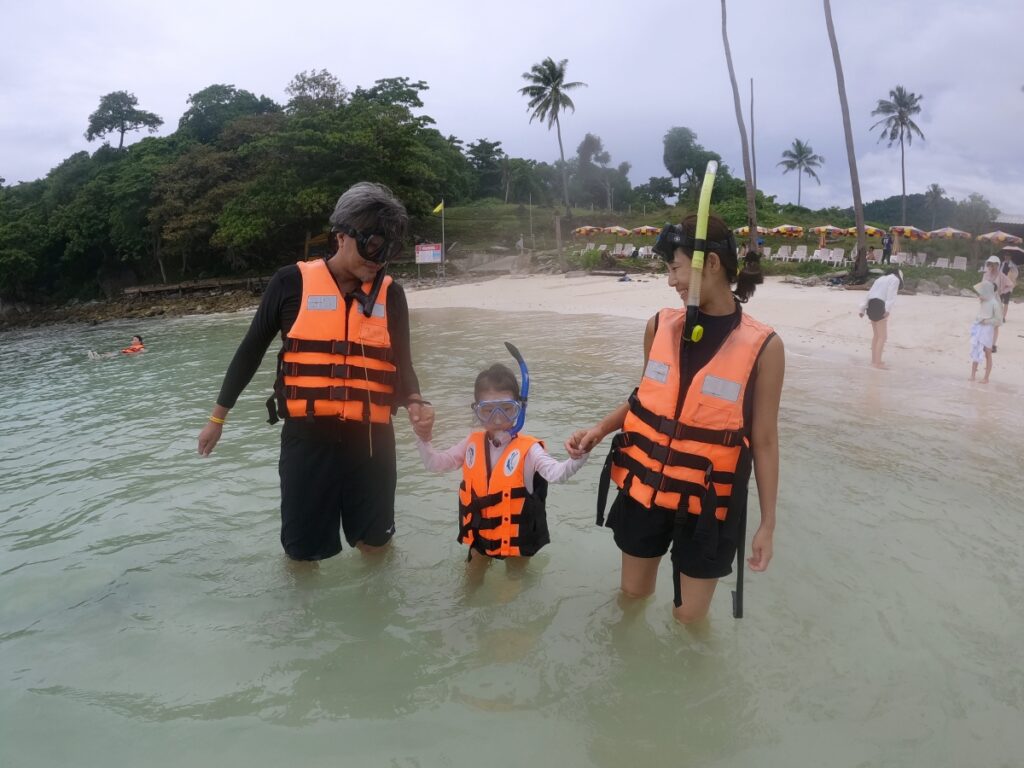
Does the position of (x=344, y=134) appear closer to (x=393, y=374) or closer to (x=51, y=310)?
(x=51, y=310)

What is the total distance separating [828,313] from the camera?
52.4ft

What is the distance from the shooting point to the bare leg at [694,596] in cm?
286

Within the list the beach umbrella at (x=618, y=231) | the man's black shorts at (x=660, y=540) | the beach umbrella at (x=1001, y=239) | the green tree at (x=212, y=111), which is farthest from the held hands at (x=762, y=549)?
the green tree at (x=212, y=111)

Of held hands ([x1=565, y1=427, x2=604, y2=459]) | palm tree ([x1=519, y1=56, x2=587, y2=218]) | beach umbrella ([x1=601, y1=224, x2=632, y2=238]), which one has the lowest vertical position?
held hands ([x1=565, y1=427, x2=604, y2=459])

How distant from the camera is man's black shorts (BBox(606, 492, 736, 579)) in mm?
2754

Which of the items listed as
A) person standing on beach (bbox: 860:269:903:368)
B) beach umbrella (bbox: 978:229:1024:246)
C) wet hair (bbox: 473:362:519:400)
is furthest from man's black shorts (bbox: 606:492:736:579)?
beach umbrella (bbox: 978:229:1024:246)

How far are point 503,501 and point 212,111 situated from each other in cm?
5131

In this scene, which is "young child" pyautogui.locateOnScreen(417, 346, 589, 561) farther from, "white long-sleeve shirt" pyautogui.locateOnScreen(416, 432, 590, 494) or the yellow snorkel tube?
the yellow snorkel tube

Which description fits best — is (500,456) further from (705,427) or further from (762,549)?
(762,549)

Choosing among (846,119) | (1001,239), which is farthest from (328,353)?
(1001,239)

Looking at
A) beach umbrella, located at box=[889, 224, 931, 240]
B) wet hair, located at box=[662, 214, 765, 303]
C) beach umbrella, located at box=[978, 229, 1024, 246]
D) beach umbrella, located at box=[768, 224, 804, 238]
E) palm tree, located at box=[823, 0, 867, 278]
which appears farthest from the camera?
beach umbrella, located at box=[768, 224, 804, 238]

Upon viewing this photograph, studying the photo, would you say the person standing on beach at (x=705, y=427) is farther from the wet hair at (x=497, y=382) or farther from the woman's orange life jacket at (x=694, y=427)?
the wet hair at (x=497, y=382)

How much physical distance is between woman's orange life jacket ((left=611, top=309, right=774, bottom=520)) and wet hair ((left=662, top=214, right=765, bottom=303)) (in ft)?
0.42

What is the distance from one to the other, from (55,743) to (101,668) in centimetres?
55
